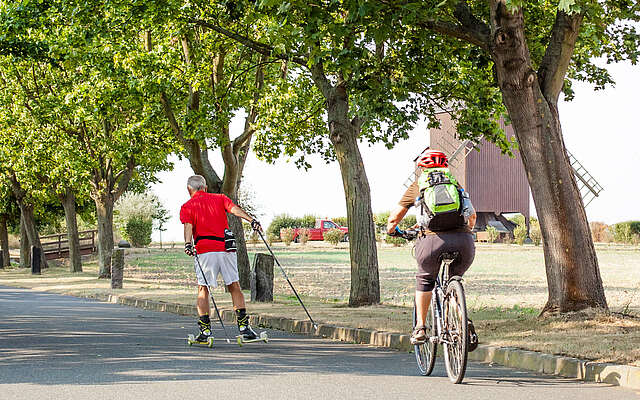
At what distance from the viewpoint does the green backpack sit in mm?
7480

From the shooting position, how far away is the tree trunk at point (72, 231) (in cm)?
3625

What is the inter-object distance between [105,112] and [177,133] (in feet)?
8.40

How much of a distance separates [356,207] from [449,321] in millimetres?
8739

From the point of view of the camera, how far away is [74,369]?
8797mm

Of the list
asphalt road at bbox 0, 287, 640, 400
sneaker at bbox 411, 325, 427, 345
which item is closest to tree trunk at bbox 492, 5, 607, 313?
asphalt road at bbox 0, 287, 640, 400

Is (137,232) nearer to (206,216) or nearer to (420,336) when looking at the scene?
(206,216)

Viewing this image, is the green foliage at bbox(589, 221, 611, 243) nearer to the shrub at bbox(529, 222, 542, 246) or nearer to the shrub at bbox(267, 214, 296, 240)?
the shrub at bbox(529, 222, 542, 246)

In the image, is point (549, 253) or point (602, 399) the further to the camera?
point (549, 253)

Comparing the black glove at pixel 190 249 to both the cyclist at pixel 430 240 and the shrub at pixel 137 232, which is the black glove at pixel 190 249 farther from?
the shrub at pixel 137 232

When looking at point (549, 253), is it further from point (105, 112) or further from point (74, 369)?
point (105, 112)

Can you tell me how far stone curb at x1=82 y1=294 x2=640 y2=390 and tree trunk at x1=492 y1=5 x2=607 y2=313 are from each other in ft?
7.86

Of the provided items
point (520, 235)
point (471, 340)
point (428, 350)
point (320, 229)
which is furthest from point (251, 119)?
point (320, 229)

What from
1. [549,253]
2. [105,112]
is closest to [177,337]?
[549,253]

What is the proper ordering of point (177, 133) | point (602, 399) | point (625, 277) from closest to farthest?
1. point (602, 399)
2. point (177, 133)
3. point (625, 277)
